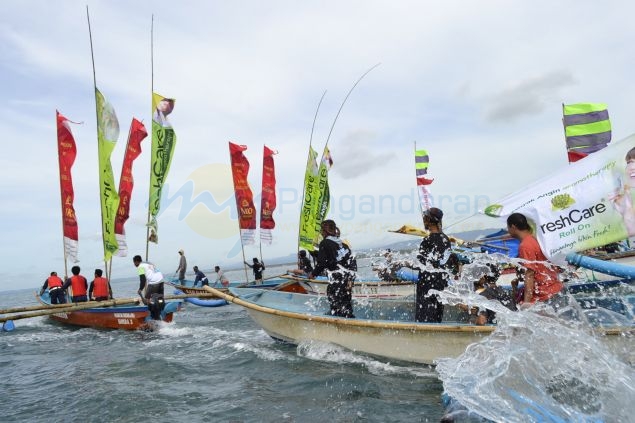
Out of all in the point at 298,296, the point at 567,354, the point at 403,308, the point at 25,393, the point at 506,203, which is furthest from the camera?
the point at 298,296

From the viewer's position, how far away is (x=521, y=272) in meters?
6.07

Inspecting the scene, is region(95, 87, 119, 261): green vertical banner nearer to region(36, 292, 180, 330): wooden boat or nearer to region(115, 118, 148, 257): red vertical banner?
region(115, 118, 148, 257): red vertical banner

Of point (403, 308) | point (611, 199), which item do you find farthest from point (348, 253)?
point (611, 199)

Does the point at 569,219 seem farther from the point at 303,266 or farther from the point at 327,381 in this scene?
the point at 303,266

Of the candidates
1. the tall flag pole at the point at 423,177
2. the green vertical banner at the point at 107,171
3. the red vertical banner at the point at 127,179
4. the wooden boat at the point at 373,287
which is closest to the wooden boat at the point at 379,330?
the red vertical banner at the point at 127,179

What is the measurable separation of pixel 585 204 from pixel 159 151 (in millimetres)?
11896

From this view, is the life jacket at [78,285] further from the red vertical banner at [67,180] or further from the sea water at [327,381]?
the sea water at [327,381]

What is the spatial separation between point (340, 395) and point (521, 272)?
10.3 ft

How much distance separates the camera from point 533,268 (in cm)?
509

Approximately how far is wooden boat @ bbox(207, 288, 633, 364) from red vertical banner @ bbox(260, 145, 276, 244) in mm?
8017

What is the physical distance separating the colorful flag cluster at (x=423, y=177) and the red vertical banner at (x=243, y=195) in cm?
931

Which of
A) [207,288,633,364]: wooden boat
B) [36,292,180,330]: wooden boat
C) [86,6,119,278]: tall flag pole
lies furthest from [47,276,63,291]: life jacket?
[207,288,633,364]: wooden boat

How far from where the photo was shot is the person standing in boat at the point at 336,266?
7551 millimetres

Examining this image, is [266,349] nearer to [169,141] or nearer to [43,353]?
[43,353]
